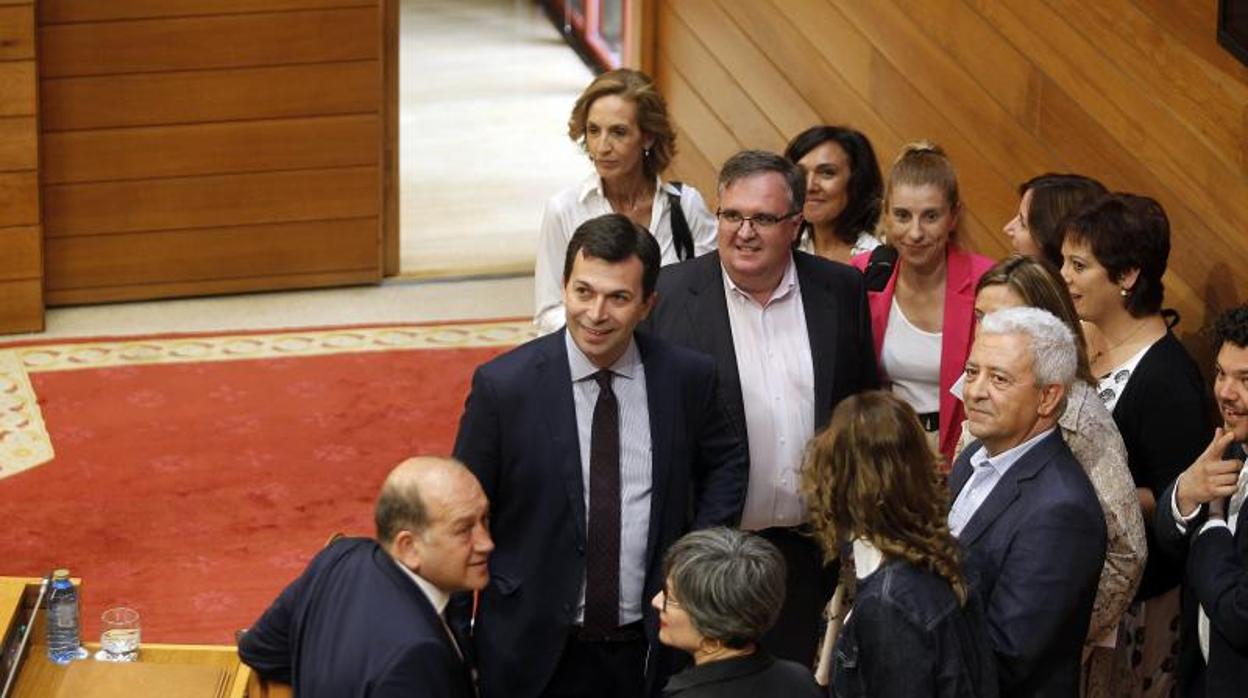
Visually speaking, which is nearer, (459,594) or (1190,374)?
(459,594)

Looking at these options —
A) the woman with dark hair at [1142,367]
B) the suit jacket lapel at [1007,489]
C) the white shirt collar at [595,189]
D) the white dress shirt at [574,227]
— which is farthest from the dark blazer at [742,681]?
the white shirt collar at [595,189]

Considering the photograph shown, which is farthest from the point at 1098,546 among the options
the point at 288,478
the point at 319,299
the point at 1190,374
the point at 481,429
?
the point at 319,299

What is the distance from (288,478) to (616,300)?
307cm

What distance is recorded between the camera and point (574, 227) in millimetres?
5863

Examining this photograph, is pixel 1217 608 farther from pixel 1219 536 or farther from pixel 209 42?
pixel 209 42

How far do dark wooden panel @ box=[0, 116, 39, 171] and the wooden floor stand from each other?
1789mm

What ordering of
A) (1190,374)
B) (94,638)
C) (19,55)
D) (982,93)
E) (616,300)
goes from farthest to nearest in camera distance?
(19,55) < (982,93) < (94,638) < (1190,374) < (616,300)

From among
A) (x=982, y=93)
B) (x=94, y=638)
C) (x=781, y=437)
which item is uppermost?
(x=982, y=93)

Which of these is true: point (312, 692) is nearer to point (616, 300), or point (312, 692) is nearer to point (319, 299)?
point (616, 300)

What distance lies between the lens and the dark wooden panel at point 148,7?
8484 millimetres

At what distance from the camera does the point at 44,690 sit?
4781mm

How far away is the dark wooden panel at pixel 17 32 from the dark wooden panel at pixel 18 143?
26 centimetres

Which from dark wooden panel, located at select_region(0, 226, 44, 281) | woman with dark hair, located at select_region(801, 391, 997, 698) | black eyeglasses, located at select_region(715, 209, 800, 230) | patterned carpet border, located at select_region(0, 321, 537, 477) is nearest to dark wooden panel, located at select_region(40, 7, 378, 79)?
dark wooden panel, located at select_region(0, 226, 44, 281)

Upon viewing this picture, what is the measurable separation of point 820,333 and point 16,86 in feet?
14.7
